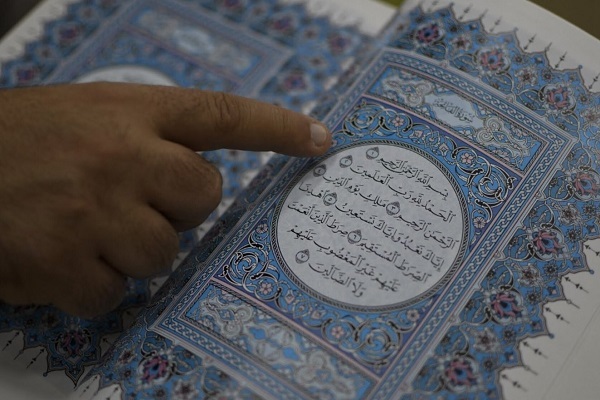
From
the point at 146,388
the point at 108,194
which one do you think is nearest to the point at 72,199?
the point at 108,194

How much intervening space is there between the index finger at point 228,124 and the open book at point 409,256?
0.07 ft

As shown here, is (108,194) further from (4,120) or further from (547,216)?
(547,216)

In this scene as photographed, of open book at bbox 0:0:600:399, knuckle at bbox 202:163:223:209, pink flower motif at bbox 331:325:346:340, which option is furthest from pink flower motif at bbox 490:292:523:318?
knuckle at bbox 202:163:223:209

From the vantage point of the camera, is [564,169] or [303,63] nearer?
[564,169]

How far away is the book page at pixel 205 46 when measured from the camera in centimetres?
73

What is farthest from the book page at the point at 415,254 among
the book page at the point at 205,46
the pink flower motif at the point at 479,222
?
the book page at the point at 205,46

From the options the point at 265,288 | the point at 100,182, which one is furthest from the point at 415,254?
the point at 100,182

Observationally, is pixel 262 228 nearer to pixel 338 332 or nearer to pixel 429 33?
pixel 338 332

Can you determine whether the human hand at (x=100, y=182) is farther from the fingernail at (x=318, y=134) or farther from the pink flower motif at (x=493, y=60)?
the pink flower motif at (x=493, y=60)

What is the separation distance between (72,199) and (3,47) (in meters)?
0.33

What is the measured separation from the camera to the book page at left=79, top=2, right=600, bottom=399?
0.48 meters

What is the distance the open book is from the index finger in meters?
0.02

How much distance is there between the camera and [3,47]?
0.76 meters

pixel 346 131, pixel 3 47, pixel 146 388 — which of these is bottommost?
pixel 146 388
